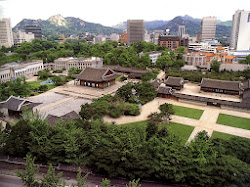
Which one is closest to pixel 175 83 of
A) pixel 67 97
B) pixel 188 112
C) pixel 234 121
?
pixel 188 112

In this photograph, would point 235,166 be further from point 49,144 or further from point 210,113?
point 210,113

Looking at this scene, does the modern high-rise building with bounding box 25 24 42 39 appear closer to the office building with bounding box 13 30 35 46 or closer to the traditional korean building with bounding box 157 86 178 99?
the office building with bounding box 13 30 35 46

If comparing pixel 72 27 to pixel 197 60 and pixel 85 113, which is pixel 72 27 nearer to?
pixel 197 60

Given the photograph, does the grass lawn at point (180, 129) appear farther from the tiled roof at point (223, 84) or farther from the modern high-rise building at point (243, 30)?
the modern high-rise building at point (243, 30)

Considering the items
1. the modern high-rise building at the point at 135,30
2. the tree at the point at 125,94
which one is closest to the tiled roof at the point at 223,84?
the tree at the point at 125,94

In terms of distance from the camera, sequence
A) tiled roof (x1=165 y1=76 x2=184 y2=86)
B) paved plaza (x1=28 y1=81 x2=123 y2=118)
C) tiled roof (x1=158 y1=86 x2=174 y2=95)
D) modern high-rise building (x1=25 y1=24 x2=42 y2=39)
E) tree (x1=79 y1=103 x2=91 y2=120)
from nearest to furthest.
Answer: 1. tree (x1=79 y1=103 x2=91 y2=120)
2. paved plaza (x1=28 y1=81 x2=123 y2=118)
3. tiled roof (x1=158 y1=86 x2=174 y2=95)
4. tiled roof (x1=165 y1=76 x2=184 y2=86)
5. modern high-rise building (x1=25 y1=24 x2=42 y2=39)

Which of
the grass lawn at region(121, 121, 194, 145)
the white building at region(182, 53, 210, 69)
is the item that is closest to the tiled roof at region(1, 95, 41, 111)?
the grass lawn at region(121, 121, 194, 145)
